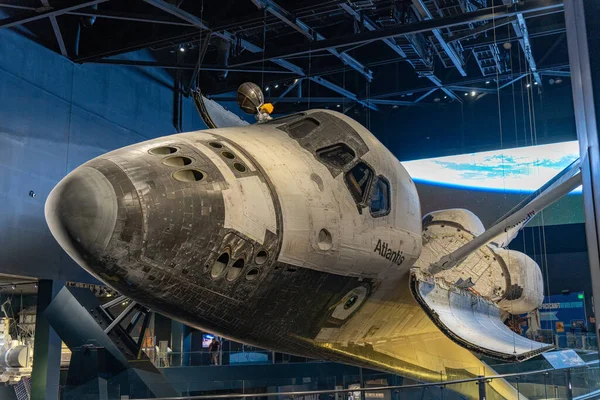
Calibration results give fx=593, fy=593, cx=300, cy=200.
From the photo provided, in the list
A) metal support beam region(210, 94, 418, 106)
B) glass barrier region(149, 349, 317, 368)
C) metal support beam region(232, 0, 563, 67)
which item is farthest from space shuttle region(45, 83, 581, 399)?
metal support beam region(210, 94, 418, 106)

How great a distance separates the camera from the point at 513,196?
9836 millimetres

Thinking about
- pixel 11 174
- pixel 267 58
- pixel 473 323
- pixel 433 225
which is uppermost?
pixel 267 58

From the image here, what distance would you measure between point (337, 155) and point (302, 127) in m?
0.42

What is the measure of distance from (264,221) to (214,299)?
0.63 meters

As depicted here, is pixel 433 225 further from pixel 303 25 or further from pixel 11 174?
pixel 11 174

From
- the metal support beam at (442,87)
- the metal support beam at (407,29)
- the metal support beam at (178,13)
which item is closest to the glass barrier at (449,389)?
the metal support beam at (407,29)

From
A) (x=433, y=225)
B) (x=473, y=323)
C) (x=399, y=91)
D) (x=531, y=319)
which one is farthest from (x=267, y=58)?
(x=473, y=323)

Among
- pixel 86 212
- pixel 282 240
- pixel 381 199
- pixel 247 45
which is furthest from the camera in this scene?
pixel 247 45

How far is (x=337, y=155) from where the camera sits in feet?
16.1

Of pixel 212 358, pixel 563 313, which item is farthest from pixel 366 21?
pixel 212 358

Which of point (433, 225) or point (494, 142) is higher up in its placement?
point (494, 142)

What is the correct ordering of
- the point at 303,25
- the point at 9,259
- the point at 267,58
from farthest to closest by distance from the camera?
the point at 267,58 < the point at 303,25 < the point at 9,259

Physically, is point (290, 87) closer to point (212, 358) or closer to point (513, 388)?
point (212, 358)

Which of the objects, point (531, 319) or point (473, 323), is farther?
point (531, 319)
